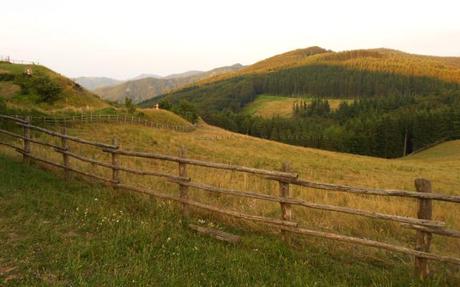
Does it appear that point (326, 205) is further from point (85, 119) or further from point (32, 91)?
point (32, 91)

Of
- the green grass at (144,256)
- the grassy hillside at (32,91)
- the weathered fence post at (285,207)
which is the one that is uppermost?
the grassy hillside at (32,91)

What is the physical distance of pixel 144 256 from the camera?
6477mm

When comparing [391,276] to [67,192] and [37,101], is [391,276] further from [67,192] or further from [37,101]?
[37,101]

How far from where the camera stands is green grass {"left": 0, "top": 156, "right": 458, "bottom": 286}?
19.0 ft

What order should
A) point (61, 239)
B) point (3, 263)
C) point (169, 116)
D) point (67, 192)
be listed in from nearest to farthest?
point (3, 263) < point (61, 239) < point (67, 192) < point (169, 116)

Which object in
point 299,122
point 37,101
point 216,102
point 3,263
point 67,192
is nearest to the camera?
point 3,263

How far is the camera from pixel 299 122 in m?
139

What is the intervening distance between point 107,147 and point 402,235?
26.8 feet

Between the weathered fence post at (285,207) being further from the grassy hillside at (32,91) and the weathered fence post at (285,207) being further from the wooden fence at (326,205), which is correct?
the grassy hillside at (32,91)

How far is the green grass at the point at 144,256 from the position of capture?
19.0 ft

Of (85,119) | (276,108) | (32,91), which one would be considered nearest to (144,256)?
(85,119)

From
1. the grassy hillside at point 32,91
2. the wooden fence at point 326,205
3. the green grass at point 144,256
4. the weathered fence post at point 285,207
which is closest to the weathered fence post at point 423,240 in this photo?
the wooden fence at point 326,205

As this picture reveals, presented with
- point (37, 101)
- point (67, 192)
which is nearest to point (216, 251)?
point (67, 192)

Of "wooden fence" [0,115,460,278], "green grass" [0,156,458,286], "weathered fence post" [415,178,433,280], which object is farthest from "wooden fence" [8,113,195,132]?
"weathered fence post" [415,178,433,280]
